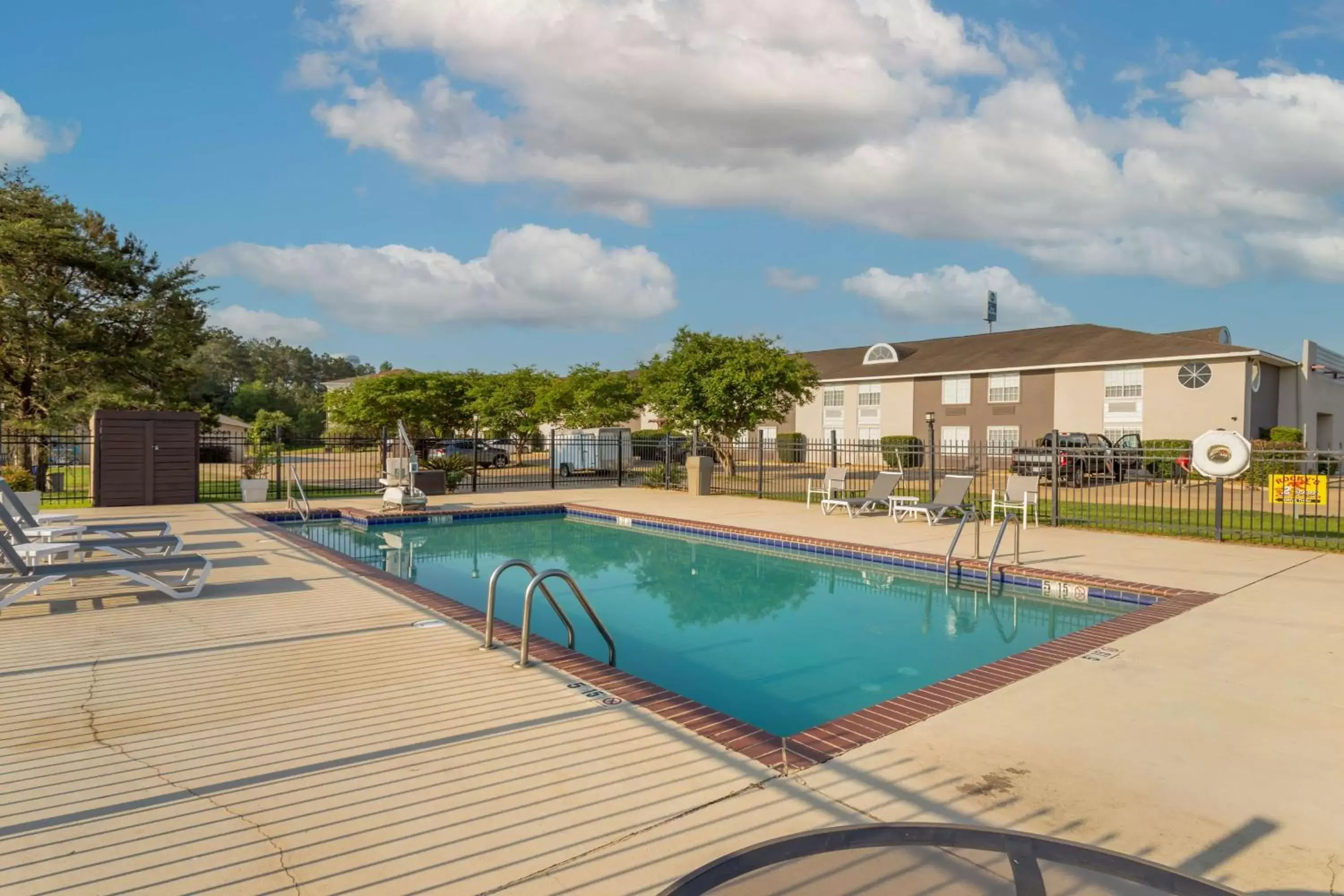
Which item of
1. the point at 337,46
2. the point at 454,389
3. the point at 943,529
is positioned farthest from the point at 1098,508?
the point at 454,389

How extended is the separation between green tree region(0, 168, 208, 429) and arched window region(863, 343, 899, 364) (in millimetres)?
28387

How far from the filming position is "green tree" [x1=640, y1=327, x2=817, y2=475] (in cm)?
2223

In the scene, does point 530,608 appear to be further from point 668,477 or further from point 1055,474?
point 668,477

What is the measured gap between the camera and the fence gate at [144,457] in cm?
1366

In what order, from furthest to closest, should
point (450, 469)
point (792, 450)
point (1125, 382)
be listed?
1. point (792, 450)
2. point (1125, 382)
3. point (450, 469)

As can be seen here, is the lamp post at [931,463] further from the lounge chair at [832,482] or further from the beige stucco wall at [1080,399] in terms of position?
the beige stucco wall at [1080,399]

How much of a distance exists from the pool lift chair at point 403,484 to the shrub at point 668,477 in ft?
21.1

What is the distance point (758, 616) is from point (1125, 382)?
26342 mm

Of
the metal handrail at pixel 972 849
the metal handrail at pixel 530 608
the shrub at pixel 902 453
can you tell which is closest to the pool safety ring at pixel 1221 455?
the metal handrail at pixel 530 608

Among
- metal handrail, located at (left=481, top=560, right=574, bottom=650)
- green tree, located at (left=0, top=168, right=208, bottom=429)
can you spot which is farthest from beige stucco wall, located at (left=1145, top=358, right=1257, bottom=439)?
green tree, located at (left=0, top=168, right=208, bottom=429)

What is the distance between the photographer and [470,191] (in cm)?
2009

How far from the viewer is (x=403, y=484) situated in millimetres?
15031

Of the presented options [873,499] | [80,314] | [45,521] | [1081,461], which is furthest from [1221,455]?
[80,314]

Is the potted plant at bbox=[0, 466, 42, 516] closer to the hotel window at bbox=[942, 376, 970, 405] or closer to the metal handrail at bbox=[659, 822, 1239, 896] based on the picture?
the metal handrail at bbox=[659, 822, 1239, 896]
